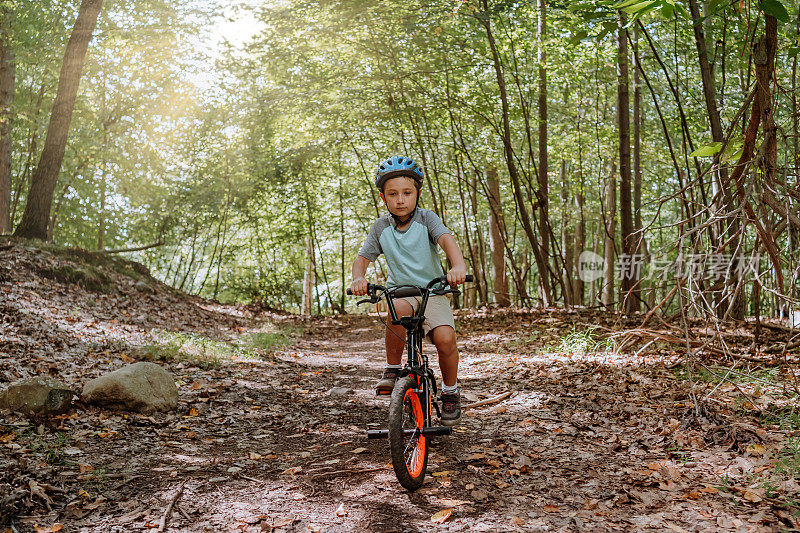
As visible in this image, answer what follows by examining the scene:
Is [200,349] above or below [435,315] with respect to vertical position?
below

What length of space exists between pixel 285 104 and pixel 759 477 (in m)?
10.7

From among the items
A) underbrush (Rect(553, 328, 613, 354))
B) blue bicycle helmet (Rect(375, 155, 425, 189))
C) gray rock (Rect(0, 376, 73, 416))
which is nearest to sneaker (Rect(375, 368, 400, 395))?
blue bicycle helmet (Rect(375, 155, 425, 189))

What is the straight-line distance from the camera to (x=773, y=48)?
12.9ft

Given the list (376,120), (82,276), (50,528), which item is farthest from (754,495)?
(376,120)

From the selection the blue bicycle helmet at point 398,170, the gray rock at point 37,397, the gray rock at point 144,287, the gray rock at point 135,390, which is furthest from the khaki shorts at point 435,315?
the gray rock at point 144,287

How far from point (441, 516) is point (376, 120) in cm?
1162

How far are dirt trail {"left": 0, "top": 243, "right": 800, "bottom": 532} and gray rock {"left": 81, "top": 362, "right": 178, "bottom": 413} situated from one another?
0.39 feet

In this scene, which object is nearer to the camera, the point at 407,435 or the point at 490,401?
the point at 407,435

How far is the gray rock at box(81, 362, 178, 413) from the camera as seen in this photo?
4527 millimetres

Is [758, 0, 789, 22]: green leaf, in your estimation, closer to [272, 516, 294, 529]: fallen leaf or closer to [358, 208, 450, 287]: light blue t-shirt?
[358, 208, 450, 287]: light blue t-shirt

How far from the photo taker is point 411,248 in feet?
12.0

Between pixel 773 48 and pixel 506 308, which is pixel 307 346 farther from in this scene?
pixel 773 48

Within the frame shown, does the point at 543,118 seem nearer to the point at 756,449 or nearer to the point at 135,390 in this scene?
the point at 756,449

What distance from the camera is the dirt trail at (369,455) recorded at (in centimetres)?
284
